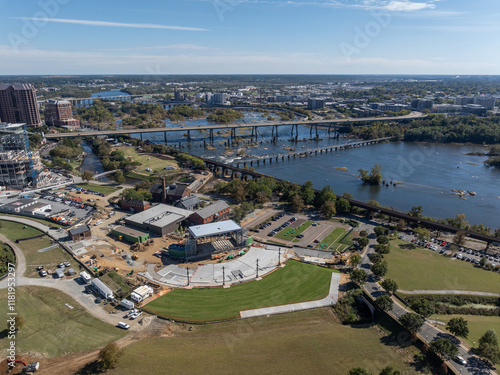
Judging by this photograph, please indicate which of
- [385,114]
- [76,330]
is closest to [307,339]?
[76,330]

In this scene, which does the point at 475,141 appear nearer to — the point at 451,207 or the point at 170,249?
the point at 451,207

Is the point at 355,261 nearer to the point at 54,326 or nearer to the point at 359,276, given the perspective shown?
the point at 359,276

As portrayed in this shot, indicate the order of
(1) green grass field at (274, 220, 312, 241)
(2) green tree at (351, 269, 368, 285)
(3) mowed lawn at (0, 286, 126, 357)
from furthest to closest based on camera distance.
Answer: (1) green grass field at (274, 220, 312, 241) → (2) green tree at (351, 269, 368, 285) → (3) mowed lawn at (0, 286, 126, 357)

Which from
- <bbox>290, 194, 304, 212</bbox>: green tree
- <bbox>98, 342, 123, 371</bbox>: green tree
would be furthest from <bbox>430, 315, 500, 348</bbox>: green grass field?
<bbox>290, 194, 304, 212</bbox>: green tree

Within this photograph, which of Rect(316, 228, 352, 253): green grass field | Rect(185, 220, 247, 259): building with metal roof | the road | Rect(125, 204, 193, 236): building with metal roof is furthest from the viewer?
Rect(125, 204, 193, 236): building with metal roof

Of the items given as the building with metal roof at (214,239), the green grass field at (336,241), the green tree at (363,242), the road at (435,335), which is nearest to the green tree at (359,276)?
the road at (435,335)

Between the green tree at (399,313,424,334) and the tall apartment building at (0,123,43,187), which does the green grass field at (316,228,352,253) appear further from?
the tall apartment building at (0,123,43,187)
